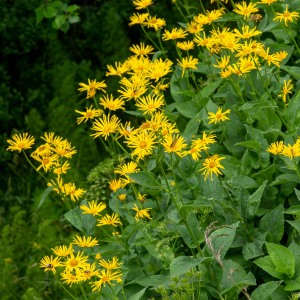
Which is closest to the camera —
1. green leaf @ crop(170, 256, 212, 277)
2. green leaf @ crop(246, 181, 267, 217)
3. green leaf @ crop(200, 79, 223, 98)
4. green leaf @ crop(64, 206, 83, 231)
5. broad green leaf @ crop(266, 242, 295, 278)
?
green leaf @ crop(170, 256, 212, 277)

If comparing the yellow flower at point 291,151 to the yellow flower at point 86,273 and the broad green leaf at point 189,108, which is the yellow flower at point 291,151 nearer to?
the yellow flower at point 86,273

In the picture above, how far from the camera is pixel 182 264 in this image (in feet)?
6.93

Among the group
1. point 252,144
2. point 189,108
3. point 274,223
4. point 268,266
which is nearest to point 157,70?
point 252,144

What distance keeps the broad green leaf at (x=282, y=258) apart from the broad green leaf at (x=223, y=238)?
12 centimetres

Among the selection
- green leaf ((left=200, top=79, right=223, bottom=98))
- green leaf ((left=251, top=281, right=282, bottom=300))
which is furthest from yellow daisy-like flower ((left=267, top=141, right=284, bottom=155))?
green leaf ((left=200, top=79, right=223, bottom=98))

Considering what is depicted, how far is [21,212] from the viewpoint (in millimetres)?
4121

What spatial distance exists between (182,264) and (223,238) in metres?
0.17

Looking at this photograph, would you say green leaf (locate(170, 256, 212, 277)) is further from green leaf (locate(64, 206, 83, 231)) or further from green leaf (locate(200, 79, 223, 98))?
Answer: green leaf (locate(200, 79, 223, 98))

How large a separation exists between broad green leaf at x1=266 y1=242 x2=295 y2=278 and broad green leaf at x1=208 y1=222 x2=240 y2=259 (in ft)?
0.40

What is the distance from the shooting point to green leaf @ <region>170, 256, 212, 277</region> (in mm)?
2082

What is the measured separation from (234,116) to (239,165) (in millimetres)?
323

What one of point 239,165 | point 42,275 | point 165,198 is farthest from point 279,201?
point 42,275

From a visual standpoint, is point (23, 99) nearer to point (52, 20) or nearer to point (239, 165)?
point (52, 20)

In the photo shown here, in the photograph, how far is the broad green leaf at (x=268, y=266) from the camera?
2.24 metres
